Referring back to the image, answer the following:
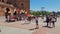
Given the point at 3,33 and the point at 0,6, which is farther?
the point at 0,6

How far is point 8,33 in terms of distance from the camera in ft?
56.6

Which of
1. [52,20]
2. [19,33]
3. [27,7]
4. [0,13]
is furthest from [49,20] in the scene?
[27,7]

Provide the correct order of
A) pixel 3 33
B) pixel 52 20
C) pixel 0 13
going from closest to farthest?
pixel 3 33, pixel 52 20, pixel 0 13

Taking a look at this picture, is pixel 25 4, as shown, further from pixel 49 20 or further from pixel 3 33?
pixel 3 33

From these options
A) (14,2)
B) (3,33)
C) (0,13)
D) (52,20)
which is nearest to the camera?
(3,33)

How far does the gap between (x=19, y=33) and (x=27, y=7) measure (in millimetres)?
62812

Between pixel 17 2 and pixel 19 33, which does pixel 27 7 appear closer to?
pixel 17 2

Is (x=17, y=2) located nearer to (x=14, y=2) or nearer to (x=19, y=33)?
(x=14, y=2)

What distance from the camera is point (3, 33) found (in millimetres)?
17188

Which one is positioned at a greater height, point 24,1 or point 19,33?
point 24,1

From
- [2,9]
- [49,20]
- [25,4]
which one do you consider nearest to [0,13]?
[2,9]

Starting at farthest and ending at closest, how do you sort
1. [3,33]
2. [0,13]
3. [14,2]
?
[14,2], [0,13], [3,33]

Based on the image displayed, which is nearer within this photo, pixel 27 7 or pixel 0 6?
pixel 0 6

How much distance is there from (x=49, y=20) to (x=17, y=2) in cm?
5437
